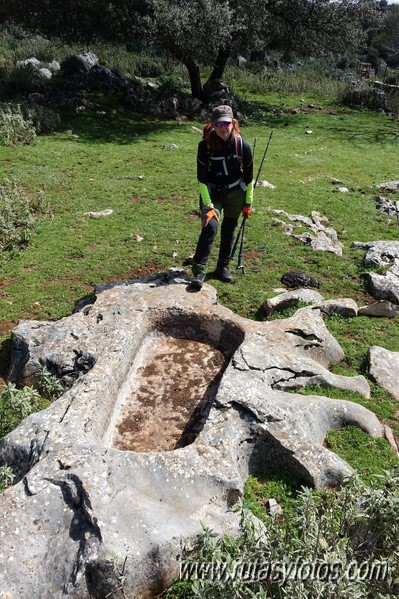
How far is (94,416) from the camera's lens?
5.18 meters

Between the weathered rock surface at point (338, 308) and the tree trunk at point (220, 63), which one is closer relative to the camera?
the weathered rock surface at point (338, 308)

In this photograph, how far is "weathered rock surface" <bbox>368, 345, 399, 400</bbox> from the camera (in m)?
7.18

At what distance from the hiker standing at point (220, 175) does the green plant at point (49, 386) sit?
251 centimetres

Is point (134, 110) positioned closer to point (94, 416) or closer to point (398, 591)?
point (94, 416)

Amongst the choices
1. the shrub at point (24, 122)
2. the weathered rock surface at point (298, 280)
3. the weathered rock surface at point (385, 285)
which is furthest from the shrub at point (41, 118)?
the weathered rock surface at point (385, 285)

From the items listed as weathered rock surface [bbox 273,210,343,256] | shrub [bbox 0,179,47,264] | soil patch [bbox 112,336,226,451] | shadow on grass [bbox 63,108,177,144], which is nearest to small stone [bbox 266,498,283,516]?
soil patch [bbox 112,336,226,451]

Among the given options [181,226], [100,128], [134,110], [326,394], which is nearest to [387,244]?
[181,226]

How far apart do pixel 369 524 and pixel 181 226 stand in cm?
873

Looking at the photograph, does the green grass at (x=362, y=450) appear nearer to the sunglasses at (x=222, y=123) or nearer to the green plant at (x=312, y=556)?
the green plant at (x=312, y=556)

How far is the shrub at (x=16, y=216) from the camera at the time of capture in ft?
34.3

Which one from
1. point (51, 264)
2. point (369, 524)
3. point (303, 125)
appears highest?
point (303, 125)

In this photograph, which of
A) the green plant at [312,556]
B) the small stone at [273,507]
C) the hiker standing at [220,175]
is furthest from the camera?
the hiker standing at [220,175]

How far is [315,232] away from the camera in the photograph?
11.8 meters

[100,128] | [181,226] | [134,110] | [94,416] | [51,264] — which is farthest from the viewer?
[134,110]
